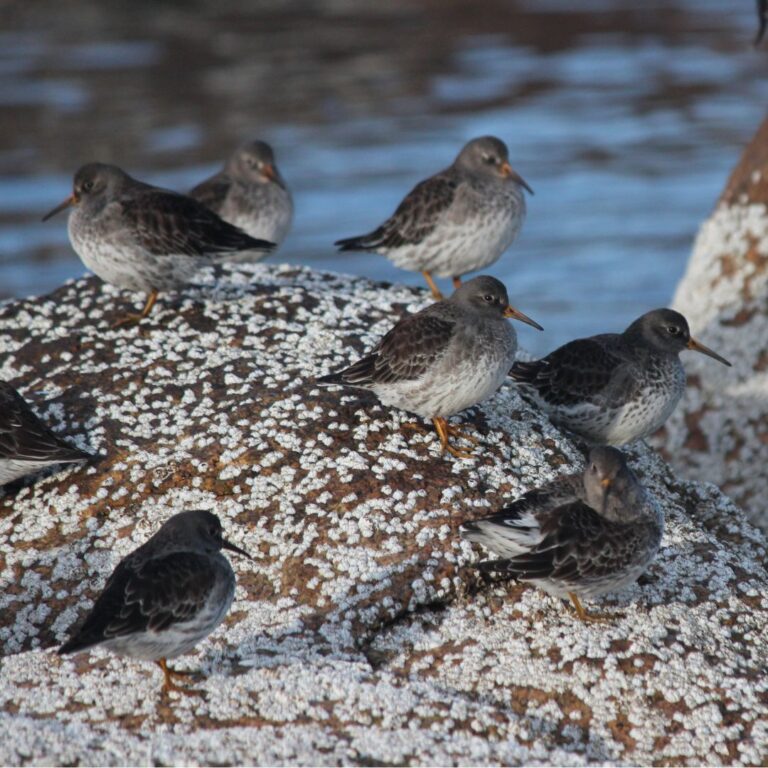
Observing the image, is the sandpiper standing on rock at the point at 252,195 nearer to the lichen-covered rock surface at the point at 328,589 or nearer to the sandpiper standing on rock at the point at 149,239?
the sandpiper standing on rock at the point at 149,239

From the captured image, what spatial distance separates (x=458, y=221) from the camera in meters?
12.3

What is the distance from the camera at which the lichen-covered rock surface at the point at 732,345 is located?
12.7 m

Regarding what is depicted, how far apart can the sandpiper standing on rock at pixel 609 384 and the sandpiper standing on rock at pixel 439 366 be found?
73 centimetres

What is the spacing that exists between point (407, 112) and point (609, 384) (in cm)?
2414

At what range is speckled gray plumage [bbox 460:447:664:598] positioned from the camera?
774 centimetres

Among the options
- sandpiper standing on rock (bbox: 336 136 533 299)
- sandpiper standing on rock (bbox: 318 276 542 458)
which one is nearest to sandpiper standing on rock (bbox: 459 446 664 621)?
sandpiper standing on rock (bbox: 318 276 542 458)

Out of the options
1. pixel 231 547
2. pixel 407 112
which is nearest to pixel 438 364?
pixel 231 547

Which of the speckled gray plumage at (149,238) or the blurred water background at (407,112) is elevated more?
the speckled gray plumage at (149,238)

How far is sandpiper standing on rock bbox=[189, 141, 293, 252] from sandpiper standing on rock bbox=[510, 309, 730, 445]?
5.06 meters

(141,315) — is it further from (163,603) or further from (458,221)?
(163,603)

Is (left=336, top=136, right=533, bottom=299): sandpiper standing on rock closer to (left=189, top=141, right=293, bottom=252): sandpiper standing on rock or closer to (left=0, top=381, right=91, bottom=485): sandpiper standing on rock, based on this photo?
(left=189, top=141, right=293, bottom=252): sandpiper standing on rock

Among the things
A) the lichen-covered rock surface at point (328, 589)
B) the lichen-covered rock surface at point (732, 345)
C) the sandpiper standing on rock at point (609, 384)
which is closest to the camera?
the lichen-covered rock surface at point (328, 589)

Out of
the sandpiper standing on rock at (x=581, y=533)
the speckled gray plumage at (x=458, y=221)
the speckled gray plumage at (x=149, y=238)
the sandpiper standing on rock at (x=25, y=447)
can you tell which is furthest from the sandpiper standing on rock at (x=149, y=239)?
the sandpiper standing on rock at (x=581, y=533)

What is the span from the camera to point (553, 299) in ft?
75.2
